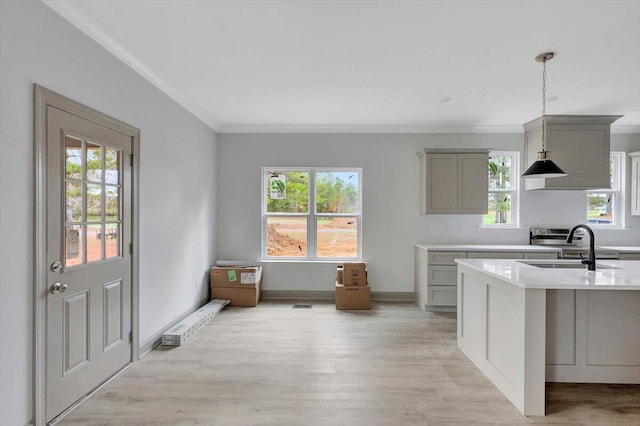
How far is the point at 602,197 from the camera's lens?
507 cm

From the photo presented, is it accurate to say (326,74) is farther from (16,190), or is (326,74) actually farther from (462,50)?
(16,190)

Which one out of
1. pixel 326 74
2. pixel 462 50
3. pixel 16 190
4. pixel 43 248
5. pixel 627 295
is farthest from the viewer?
pixel 326 74

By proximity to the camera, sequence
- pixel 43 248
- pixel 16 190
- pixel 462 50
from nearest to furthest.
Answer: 1. pixel 16 190
2. pixel 43 248
3. pixel 462 50

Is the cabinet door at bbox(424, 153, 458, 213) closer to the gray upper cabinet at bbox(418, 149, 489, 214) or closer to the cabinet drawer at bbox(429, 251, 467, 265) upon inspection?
the gray upper cabinet at bbox(418, 149, 489, 214)

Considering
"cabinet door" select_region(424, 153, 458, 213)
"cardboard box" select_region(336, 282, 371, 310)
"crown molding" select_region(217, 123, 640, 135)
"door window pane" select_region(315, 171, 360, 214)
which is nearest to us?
"cardboard box" select_region(336, 282, 371, 310)

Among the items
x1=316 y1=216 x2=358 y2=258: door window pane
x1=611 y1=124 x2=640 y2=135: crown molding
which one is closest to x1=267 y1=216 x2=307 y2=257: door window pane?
x1=316 y1=216 x2=358 y2=258: door window pane

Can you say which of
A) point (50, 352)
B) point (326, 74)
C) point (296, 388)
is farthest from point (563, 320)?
point (50, 352)

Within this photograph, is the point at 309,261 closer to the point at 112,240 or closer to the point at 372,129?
the point at 372,129

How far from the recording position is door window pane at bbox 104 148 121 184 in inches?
101

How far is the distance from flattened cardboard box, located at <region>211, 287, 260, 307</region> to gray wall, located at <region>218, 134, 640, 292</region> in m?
0.45

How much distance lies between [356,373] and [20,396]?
2234 millimetres

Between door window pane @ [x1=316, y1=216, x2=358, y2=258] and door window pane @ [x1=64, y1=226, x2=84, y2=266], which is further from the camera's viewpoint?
door window pane @ [x1=316, y1=216, x2=358, y2=258]

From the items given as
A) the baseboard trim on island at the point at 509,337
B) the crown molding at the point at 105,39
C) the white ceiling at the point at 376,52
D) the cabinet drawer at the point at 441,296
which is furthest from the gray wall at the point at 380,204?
the baseboard trim on island at the point at 509,337

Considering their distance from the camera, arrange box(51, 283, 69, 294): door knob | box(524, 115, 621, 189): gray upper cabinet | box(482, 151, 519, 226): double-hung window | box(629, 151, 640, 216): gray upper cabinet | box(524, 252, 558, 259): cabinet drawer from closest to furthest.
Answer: box(51, 283, 69, 294): door knob, box(524, 252, 558, 259): cabinet drawer, box(524, 115, 621, 189): gray upper cabinet, box(629, 151, 640, 216): gray upper cabinet, box(482, 151, 519, 226): double-hung window
